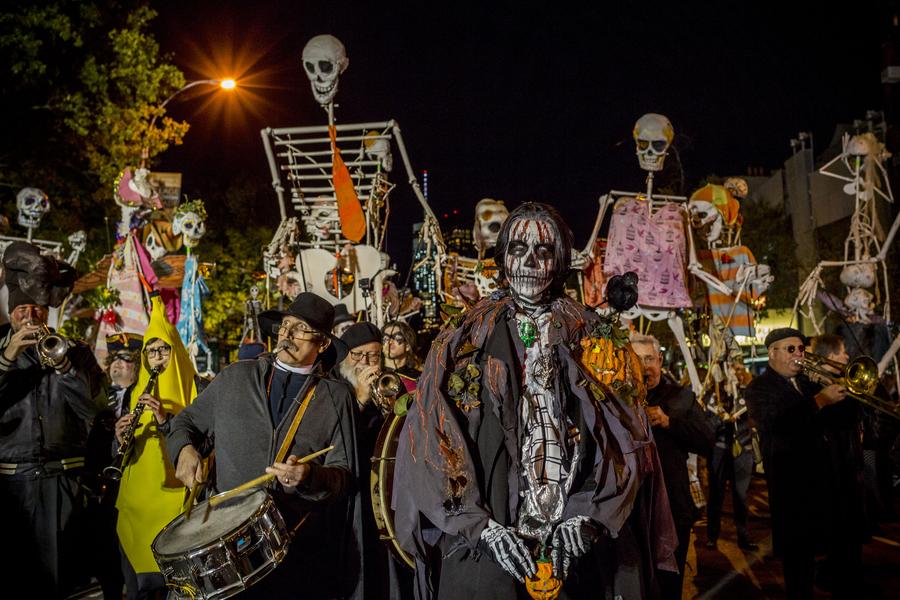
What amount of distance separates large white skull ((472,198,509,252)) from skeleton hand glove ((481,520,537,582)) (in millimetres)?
7008

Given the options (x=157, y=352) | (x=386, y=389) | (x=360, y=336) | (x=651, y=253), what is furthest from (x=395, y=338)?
(x=651, y=253)

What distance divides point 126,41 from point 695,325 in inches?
564

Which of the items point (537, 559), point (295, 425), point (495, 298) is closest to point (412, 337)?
point (295, 425)

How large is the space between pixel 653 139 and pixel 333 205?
4220 millimetres

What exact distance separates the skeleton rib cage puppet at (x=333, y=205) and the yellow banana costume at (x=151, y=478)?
329cm

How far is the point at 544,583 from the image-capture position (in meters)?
2.89

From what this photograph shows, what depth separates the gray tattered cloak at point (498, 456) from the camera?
300 centimetres

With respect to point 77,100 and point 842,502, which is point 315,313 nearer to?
point 842,502

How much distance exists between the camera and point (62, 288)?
5.99m

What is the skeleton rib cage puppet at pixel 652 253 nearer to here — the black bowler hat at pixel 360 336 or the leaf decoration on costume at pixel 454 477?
the black bowler hat at pixel 360 336

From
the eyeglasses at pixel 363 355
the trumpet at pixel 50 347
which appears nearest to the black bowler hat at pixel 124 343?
the trumpet at pixel 50 347

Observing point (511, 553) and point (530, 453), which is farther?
point (530, 453)

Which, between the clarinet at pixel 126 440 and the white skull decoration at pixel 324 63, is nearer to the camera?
the clarinet at pixel 126 440

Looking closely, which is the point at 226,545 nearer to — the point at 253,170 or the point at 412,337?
the point at 412,337
